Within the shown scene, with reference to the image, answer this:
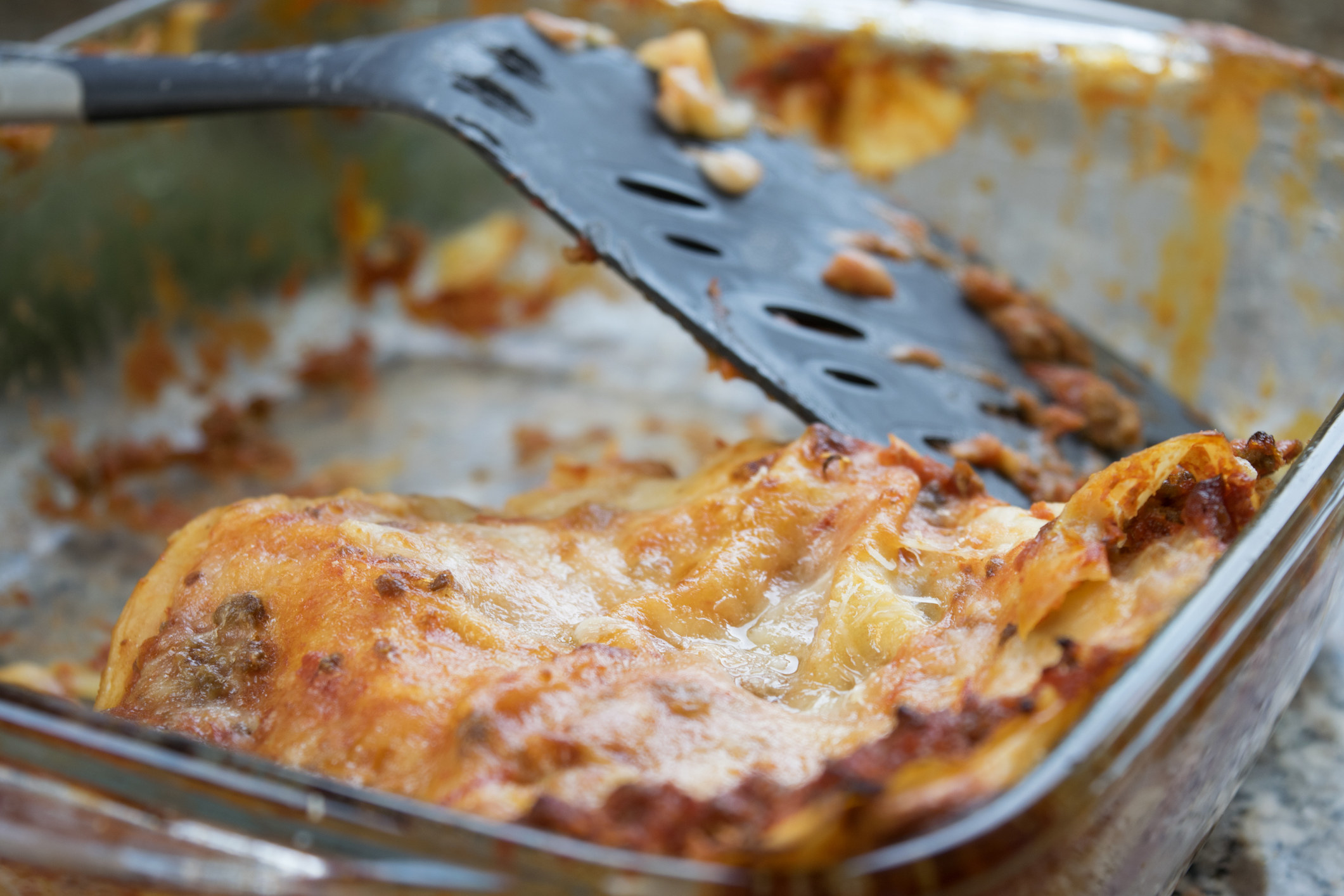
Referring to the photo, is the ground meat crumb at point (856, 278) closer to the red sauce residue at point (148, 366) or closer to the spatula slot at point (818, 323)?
the spatula slot at point (818, 323)

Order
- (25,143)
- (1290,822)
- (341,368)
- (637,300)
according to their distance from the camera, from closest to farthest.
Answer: (1290,822)
(25,143)
(341,368)
(637,300)

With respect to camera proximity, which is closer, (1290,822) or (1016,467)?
(1290,822)

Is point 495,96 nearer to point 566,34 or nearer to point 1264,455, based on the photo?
point 566,34

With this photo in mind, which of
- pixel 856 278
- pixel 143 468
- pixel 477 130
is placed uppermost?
pixel 477 130

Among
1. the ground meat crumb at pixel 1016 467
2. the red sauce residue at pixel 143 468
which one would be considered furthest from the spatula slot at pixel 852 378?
the red sauce residue at pixel 143 468

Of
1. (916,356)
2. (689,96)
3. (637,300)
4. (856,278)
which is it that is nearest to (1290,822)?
(916,356)

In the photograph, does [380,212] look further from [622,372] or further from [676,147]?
[676,147]
